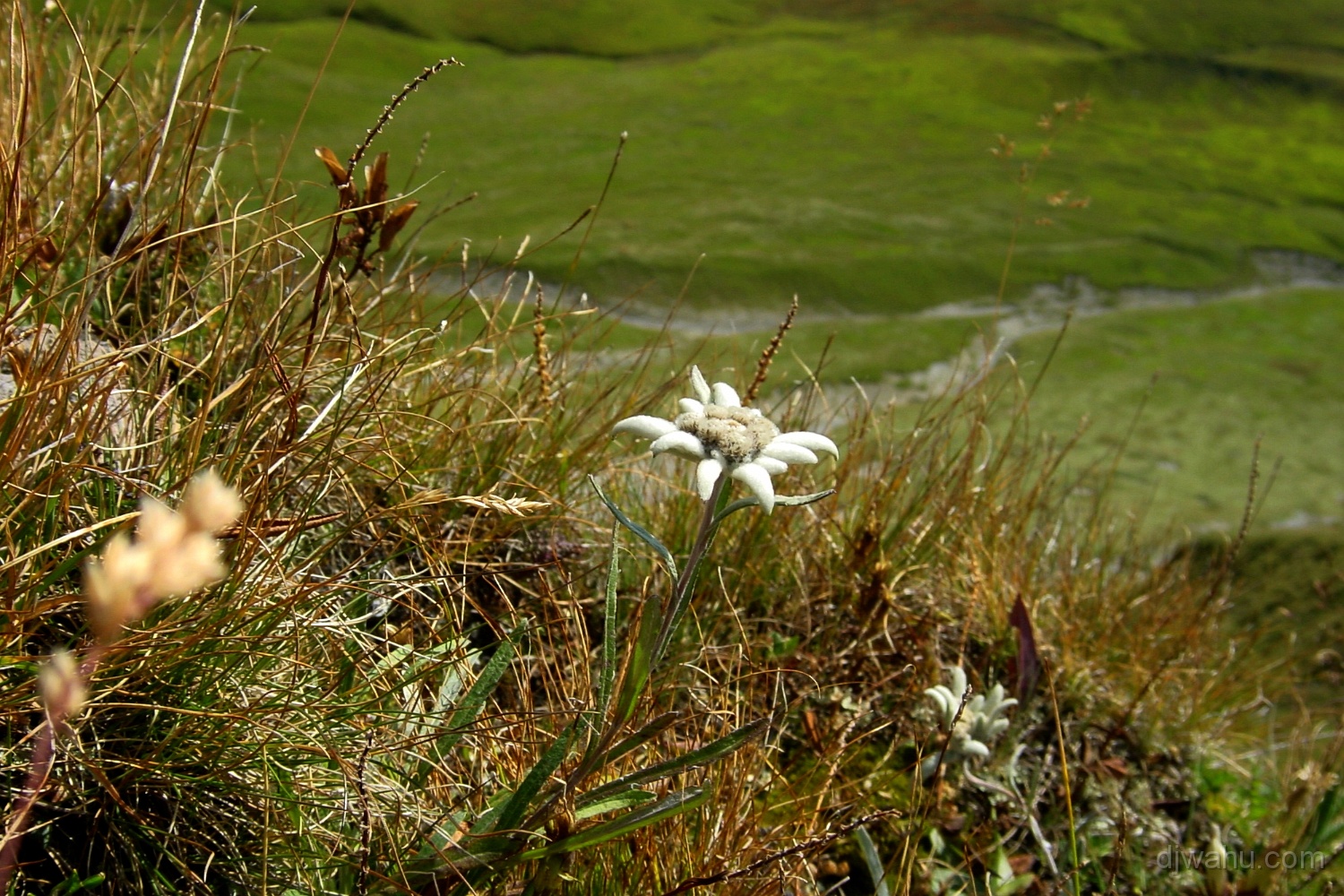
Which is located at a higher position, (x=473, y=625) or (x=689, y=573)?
(x=689, y=573)

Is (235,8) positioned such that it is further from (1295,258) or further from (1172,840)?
(1295,258)

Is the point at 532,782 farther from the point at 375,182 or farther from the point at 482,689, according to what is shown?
the point at 375,182

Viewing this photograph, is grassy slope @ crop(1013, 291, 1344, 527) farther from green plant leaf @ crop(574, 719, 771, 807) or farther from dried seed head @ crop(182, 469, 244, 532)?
dried seed head @ crop(182, 469, 244, 532)

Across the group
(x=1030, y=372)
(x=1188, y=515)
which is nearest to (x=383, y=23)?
(x=1030, y=372)

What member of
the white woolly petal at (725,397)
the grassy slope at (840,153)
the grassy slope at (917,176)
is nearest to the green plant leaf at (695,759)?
the white woolly petal at (725,397)

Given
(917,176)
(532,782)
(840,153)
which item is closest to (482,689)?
(532,782)
